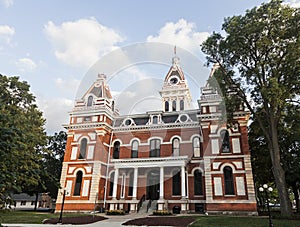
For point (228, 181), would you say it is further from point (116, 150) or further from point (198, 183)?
point (116, 150)

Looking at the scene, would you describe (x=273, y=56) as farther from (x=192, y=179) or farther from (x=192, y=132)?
(x=192, y=179)

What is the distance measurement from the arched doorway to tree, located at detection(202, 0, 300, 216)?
11737mm

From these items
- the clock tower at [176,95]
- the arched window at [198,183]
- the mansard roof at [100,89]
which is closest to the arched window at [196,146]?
the arched window at [198,183]

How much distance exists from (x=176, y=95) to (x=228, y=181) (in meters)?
16.8

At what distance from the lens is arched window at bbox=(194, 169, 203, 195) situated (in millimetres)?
23984

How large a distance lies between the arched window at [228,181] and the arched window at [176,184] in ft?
15.6

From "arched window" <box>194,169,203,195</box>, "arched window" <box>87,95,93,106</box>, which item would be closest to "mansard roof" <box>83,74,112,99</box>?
"arched window" <box>87,95,93,106</box>

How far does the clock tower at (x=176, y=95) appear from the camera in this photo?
3578 centimetres

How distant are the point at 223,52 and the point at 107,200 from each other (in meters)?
18.6

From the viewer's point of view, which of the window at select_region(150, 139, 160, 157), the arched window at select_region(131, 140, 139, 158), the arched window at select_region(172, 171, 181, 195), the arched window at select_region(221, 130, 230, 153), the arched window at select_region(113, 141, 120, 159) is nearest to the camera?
the arched window at select_region(221, 130, 230, 153)

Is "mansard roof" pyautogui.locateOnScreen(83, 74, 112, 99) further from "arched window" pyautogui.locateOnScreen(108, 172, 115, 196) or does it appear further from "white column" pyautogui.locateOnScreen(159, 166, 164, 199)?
"white column" pyautogui.locateOnScreen(159, 166, 164, 199)

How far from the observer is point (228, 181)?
22.4 meters

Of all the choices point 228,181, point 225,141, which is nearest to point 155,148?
point 225,141

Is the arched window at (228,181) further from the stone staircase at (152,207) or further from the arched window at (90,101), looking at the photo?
the arched window at (90,101)
